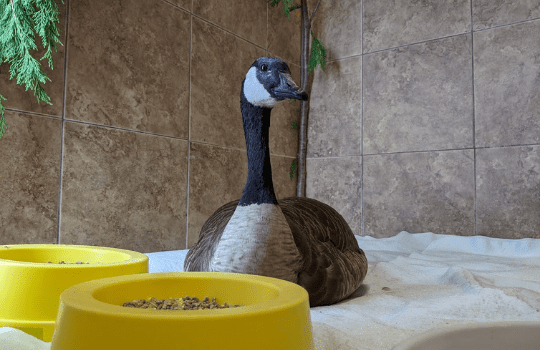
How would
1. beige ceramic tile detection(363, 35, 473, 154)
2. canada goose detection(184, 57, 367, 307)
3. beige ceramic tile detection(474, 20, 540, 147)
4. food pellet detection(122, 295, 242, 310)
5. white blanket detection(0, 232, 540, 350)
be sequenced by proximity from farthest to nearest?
beige ceramic tile detection(363, 35, 473, 154) → beige ceramic tile detection(474, 20, 540, 147) → canada goose detection(184, 57, 367, 307) → white blanket detection(0, 232, 540, 350) → food pellet detection(122, 295, 242, 310)

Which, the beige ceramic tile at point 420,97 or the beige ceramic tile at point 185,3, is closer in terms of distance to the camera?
the beige ceramic tile at point 185,3

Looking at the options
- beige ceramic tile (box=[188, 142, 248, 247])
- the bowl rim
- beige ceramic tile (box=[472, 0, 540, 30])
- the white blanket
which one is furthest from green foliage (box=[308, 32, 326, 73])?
the bowl rim

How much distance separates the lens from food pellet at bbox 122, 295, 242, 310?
53 cm

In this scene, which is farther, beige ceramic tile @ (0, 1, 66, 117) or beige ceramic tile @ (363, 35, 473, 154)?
beige ceramic tile @ (363, 35, 473, 154)

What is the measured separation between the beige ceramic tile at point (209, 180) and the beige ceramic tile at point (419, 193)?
3.11 feet

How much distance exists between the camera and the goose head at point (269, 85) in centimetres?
111

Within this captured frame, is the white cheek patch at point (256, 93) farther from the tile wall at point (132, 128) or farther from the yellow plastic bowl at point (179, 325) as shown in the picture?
the tile wall at point (132, 128)

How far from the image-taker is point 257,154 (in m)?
1.16

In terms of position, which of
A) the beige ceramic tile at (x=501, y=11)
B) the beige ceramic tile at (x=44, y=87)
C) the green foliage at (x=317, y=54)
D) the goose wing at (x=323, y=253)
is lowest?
the goose wing at (x=323, y=253)

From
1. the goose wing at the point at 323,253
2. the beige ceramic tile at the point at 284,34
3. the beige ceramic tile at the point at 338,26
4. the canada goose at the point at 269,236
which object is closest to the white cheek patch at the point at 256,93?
the canada goose at the point at 269,236

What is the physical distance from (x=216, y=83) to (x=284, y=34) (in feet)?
2.85

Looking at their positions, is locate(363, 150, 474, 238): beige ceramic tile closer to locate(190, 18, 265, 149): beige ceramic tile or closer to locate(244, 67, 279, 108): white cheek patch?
locate(190, 18, 265, 149): beige ceramic tile

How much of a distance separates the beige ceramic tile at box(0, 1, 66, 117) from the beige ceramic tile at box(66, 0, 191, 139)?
0.13ft

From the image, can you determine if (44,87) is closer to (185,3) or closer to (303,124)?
(185,3)
